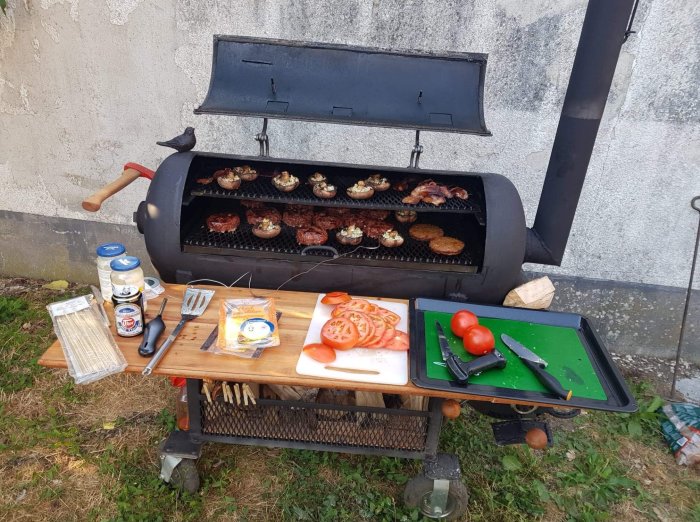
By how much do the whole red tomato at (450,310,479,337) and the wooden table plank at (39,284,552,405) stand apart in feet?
1.37

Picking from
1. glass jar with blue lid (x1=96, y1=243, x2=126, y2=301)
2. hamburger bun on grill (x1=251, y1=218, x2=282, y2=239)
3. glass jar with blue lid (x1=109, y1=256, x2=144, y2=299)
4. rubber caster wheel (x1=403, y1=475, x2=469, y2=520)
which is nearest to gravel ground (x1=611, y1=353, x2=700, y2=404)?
rubber caster wheel (x1=403, y1=475, x2=469, y2=520)

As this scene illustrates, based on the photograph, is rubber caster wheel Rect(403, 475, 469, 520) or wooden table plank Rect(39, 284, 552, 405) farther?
rubber caster wheel Rect(403, 475, 469, 520)

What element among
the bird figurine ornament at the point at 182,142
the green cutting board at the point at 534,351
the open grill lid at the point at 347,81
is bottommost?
the green cutting board at the point at 534,351

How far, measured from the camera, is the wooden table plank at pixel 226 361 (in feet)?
6.83

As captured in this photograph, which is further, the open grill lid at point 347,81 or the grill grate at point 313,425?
the open grill lid at point 347,81

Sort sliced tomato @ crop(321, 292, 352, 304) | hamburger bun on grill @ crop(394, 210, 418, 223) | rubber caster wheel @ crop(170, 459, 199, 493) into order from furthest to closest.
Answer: hamburger bun on grill @ crop(394, 210, 418, 223) → rubber caster wheel @ crop(170, 459, 199, 493) → sliced tomato @ crop(321, 292, 352, 304)

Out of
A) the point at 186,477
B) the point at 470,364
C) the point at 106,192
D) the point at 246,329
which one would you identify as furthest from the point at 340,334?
the point at 106,192

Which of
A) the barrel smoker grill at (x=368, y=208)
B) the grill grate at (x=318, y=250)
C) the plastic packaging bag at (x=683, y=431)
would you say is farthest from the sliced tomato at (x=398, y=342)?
the plastic packaging bag at (x=683, y=431)

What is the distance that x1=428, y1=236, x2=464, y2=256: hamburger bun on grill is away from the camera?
285 cm

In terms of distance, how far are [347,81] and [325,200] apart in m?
0.79

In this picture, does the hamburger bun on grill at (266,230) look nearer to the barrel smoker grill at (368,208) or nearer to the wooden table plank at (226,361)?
the barrel smoker grill at (368,208)

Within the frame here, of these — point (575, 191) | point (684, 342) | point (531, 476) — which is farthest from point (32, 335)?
point (684, 342)

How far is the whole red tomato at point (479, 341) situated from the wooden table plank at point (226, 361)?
0.90 feet

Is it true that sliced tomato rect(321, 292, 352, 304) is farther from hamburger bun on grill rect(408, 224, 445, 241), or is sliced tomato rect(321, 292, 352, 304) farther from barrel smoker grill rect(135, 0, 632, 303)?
hamburger bun on grill rect(408, 224, 445, 241)
